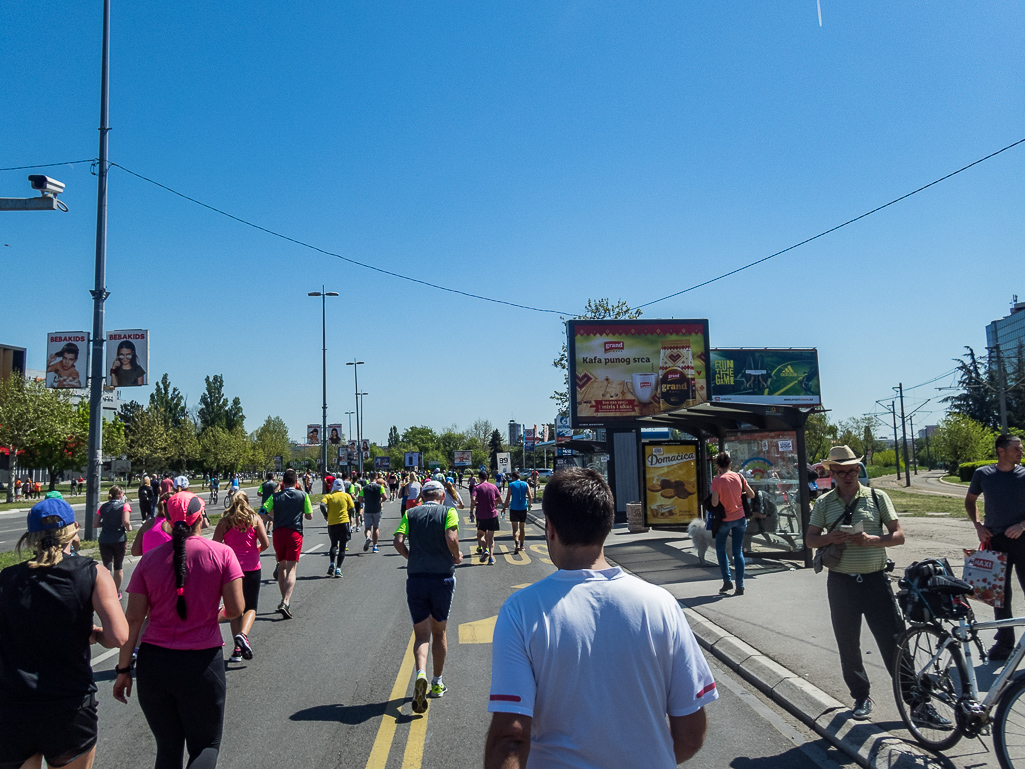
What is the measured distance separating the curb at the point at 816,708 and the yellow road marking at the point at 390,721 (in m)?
2.79

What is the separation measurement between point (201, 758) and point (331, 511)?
9542mm

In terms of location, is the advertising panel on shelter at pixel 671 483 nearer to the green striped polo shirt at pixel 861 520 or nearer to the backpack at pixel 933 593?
the green striped polo shirt at pixel 861 520

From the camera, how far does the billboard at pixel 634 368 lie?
24.0 meters

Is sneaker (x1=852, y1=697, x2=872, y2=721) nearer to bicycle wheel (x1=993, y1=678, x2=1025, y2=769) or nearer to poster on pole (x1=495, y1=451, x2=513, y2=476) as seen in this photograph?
bicycle wheel (x1=993, y1=678, x2=1025, y2=769)

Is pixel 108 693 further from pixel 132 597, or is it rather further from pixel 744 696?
pixel 744 696

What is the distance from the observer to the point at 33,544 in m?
3.37

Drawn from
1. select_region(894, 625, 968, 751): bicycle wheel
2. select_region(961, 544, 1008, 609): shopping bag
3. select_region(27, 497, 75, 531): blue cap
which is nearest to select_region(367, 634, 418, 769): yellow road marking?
select_region(27, 497, 75, 531): blue cap

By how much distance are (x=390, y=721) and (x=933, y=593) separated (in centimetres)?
386

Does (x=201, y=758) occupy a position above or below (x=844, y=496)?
below

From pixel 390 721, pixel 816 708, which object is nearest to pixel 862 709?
pixel 816 708

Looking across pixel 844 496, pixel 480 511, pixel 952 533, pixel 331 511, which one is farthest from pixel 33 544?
pixel 952 533

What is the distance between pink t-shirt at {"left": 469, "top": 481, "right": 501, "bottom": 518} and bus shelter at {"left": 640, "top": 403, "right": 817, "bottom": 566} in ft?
14.7

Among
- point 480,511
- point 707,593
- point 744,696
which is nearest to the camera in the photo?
point 744,696

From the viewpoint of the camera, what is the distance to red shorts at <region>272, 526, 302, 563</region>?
9609mm
